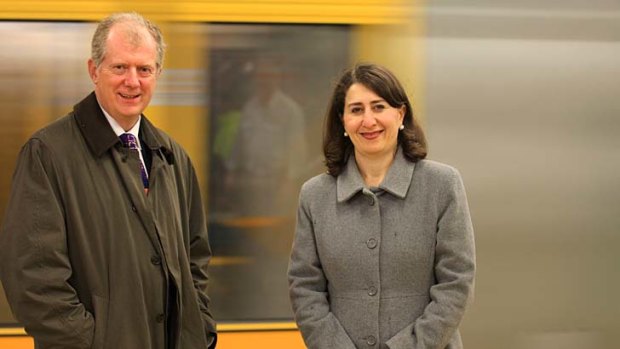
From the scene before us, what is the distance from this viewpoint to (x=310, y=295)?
2.89 metres

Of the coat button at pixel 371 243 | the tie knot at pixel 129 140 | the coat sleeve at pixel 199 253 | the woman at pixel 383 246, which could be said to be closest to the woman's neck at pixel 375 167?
the woman at pixel 383 246

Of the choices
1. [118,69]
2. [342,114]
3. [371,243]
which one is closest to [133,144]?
[118,69]

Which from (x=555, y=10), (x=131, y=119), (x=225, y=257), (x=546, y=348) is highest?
(x=555, y=10)

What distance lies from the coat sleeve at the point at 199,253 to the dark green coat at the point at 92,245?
17 centimetres

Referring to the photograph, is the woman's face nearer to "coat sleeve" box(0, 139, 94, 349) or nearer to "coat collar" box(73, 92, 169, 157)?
"coat collar" box(73, 92, 169, 157)

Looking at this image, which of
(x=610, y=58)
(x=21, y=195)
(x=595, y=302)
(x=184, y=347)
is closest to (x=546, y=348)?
(x=595, y=302)

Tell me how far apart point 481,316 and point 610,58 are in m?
1.38

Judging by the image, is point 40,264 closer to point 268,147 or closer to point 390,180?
point 390,180

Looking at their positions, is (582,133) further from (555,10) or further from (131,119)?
(131,119)

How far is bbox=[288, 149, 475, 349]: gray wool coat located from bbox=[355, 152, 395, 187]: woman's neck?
4 cm

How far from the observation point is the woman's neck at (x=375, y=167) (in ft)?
9.63

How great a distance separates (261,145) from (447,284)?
161 centimetres

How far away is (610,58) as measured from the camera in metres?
4.38

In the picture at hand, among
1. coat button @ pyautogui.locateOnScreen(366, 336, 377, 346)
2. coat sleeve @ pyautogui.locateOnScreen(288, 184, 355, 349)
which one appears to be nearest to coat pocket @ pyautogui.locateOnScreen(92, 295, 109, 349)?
coat sleeve @ pyautogui.locateOnScreen(288, 184, 355, 349)
